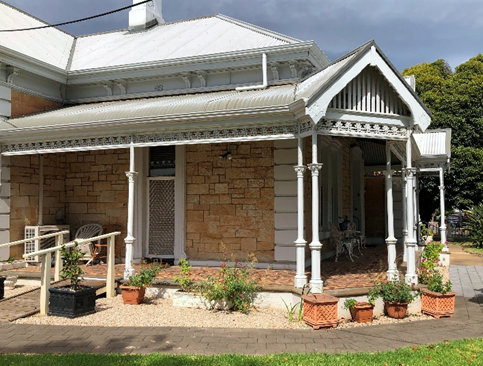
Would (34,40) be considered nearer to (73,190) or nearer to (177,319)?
(73,190)

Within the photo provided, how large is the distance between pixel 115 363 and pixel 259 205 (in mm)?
5591

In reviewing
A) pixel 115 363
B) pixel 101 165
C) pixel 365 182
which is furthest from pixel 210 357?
pixel 365 182

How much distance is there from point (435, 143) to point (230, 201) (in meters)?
9.49

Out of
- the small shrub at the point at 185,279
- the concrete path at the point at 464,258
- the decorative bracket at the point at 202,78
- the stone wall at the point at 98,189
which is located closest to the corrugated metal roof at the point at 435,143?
the concrete path at the point at 464,258

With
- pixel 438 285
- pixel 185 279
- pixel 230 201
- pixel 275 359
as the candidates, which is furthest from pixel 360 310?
pixel 230 201

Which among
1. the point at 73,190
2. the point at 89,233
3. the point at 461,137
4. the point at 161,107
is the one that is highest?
the point at 461,137

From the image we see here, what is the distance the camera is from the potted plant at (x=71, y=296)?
7.31 metres

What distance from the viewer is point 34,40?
42.8 ft

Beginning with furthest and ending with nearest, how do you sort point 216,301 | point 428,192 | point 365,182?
point 428,192
point 365,182
point 216,301

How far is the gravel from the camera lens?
6.89 m

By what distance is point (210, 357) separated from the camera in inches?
203

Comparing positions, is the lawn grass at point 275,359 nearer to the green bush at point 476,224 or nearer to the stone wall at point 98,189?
the stone wall at point 98,189

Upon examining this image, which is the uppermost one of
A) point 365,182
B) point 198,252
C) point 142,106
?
point 142,106

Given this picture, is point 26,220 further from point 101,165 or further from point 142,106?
point 142,106
